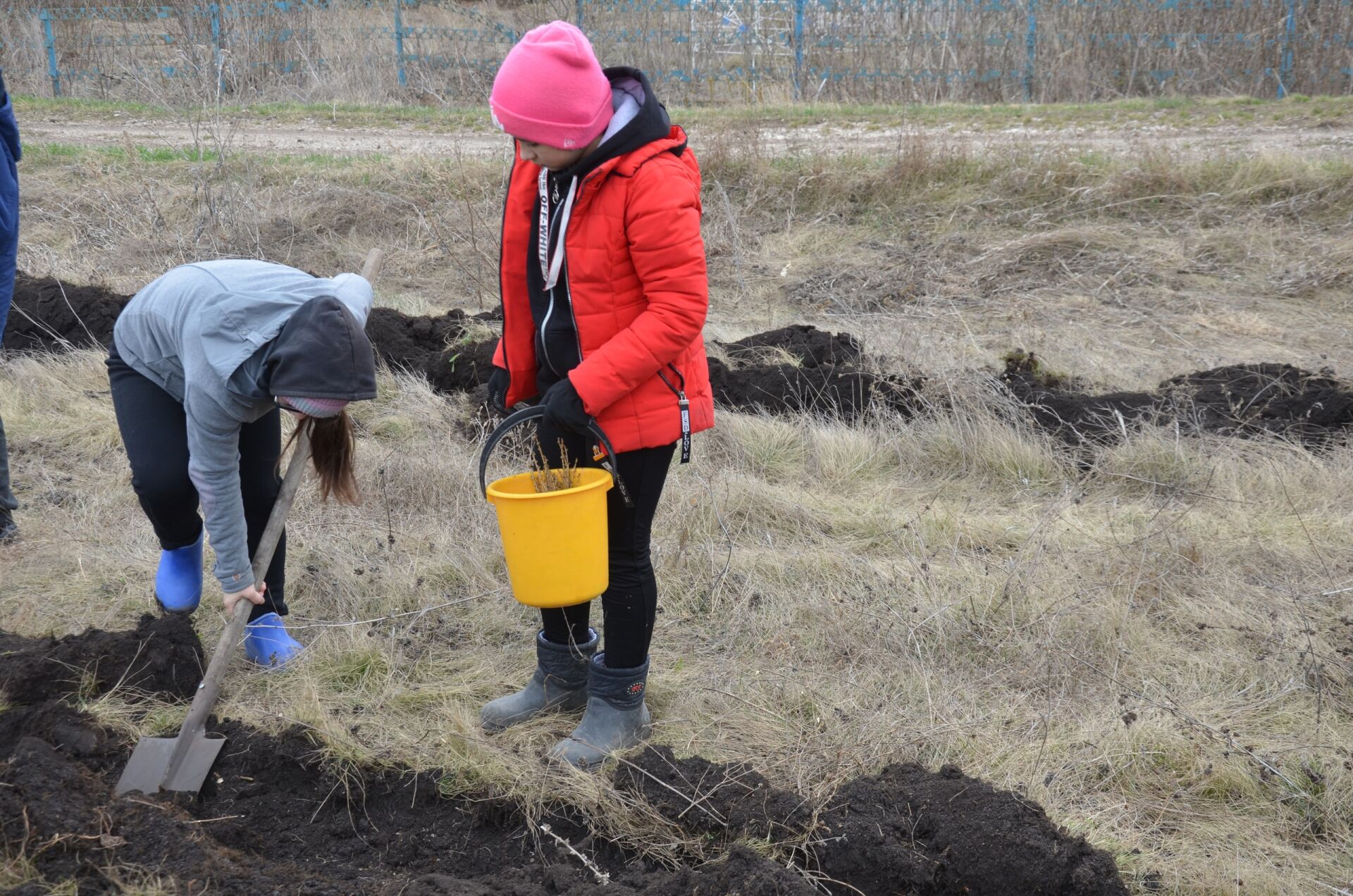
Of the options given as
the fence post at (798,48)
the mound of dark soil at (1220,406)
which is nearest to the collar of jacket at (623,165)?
the mound of dark soil at (1220,406)

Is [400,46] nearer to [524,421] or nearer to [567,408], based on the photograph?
[524,421]

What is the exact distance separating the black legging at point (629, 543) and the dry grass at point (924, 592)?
37 centimetres

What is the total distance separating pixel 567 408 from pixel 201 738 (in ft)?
4.38

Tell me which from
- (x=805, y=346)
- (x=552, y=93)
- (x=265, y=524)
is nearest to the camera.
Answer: (x=552, y=93)

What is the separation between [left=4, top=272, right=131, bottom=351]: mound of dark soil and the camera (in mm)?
6344

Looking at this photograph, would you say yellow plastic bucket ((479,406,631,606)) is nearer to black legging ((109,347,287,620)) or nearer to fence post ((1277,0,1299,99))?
black legging ((109,347,287,620))

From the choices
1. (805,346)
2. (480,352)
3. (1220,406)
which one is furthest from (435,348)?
(1220,406)

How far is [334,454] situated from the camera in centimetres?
291

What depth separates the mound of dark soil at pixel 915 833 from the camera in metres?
2.32

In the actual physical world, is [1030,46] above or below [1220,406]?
above

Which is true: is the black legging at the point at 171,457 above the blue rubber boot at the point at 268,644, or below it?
above

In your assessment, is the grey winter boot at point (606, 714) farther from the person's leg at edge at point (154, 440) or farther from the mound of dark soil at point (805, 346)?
the mound of dark soil at point (805, 346)

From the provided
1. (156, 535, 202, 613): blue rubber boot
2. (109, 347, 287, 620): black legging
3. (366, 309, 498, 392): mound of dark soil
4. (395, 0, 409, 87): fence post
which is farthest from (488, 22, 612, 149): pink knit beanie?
(395, 0, 409, 87): fence post

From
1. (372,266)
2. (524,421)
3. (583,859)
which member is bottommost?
(583,859)
